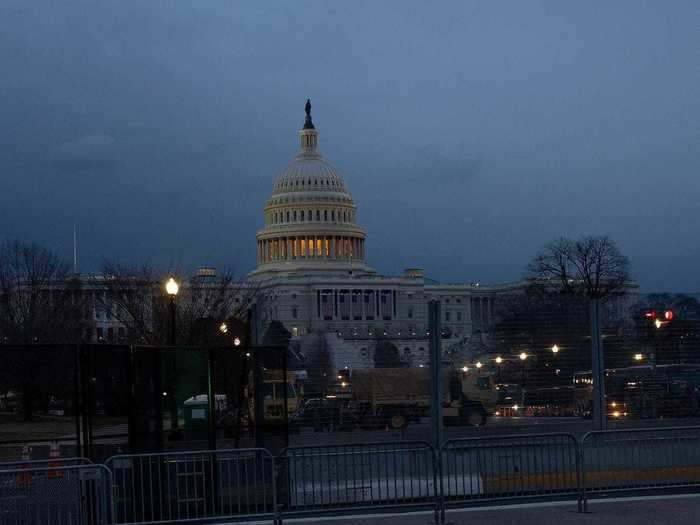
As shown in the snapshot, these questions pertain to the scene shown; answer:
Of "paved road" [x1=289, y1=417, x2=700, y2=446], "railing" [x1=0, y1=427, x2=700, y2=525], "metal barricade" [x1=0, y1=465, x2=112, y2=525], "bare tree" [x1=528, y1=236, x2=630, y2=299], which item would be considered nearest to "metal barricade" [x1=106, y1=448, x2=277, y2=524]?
"railing" [x1=0, y1=427, x2=700, y2=525]

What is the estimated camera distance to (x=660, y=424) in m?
18.5

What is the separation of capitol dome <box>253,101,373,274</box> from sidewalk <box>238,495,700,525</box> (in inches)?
5911

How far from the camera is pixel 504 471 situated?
14.9 m

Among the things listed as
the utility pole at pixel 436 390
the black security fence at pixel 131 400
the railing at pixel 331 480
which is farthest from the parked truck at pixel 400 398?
the railing at pixel 331 480

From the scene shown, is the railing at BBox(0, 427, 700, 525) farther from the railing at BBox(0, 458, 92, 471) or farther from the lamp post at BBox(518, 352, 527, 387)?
the lamp post at BBox(518, 352, 527, 387)

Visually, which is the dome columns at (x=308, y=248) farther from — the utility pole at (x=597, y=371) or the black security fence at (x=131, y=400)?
the black security fence at (x=131, y=400)

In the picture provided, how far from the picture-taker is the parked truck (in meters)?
Answer: 17.5

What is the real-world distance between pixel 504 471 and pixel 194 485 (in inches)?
136

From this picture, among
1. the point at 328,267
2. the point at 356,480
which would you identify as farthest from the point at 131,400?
the point at 328,267

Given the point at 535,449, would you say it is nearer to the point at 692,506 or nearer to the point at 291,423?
the point at 692,506

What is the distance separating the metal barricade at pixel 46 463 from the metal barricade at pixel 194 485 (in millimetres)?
331

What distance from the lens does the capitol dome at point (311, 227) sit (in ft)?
549

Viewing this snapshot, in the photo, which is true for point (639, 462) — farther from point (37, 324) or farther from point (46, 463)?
point (37, 324)

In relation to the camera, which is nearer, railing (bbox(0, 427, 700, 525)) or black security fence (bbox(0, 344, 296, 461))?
railing (bbox(0, 427, 700, 525))
